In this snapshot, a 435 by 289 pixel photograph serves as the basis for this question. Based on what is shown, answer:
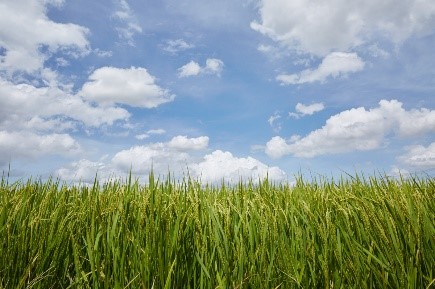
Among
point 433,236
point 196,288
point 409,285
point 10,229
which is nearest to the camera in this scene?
point 409,285

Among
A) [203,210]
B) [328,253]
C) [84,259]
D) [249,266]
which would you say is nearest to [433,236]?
[328,253]

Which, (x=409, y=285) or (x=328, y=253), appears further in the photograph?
(x=328, y=253)

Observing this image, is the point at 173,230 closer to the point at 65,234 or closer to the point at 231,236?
the point at 231,236

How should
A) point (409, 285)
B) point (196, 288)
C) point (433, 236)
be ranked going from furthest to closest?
point (433, 236)
point (196, 288)
point (409, 285)

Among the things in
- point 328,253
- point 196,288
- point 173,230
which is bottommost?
point 196,288

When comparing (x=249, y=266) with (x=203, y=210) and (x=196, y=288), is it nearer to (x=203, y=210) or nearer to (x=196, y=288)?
(x=196, y=288)

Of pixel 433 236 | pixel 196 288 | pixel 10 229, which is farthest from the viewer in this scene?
pixel 10 229

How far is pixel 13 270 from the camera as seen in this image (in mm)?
2932

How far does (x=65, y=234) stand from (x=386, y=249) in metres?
2.36

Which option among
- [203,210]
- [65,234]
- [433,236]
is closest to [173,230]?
[203,210]

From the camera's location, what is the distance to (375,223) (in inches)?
111

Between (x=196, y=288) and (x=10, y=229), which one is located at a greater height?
(x=10, y=229)

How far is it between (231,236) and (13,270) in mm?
1617

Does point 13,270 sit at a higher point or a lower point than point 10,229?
lower
